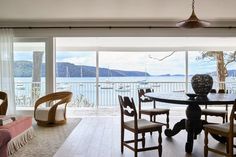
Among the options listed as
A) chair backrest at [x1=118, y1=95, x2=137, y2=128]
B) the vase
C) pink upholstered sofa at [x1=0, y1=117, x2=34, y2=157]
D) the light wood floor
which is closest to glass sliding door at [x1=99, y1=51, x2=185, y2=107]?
the light wood floor

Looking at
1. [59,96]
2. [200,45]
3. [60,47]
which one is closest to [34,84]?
[59,96]

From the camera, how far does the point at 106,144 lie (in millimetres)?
4035

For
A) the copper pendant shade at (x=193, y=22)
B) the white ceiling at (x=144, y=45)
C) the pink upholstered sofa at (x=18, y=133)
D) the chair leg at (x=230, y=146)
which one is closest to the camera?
the chair leg at (x=230, y=146)

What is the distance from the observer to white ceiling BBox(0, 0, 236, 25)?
4773mm

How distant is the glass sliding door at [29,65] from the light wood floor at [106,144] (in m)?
1.81

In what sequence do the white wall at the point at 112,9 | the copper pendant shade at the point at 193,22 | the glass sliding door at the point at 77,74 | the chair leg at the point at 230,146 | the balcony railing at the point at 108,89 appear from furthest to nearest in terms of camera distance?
the balcony railing at the point at 108,89
the glass sliding door at the point at 77,74
the white wall at the point at 112,9
the copper pendant shade at the point at 193,22
the chair leg at the point at 230,146

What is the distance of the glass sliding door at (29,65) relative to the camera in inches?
250

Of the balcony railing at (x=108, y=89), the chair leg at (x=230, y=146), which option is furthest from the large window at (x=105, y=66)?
the chair leg at (x=230, y=146)

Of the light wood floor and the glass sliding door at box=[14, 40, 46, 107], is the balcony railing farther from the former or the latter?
the light wood floor

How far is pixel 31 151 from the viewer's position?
146 inches

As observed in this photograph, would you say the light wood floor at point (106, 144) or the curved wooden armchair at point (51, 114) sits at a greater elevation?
the curved wooden armchair at point (51, 114)

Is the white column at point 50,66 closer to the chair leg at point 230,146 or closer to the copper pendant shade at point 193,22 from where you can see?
the copper pendant shade at point 193,22

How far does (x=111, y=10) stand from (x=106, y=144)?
2.74 m

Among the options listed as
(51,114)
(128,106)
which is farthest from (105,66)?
(128,106)
